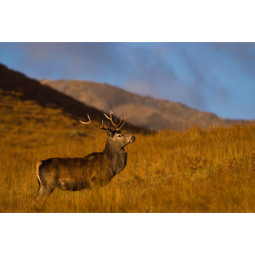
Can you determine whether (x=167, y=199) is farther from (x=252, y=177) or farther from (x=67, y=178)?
(x=252, y=177)

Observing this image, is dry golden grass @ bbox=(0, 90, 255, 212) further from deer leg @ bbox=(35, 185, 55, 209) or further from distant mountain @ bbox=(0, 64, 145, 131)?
distant mountain @ bbox=(0, 64, 145, 131)

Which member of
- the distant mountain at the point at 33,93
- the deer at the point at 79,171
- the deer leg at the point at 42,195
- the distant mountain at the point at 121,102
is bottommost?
the deer leg at the point at 42,195

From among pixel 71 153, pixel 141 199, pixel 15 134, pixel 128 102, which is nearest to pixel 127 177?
pixel 141 199

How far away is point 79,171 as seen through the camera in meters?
6.75

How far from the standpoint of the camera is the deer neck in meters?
7.40

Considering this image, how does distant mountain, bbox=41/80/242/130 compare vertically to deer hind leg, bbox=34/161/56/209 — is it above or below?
above

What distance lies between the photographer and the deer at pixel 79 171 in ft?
21.6

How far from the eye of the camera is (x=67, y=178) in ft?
21.9

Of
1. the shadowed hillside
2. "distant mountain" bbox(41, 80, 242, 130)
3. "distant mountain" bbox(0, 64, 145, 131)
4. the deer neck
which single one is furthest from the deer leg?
"distant mountain" bbox(41, 80, 242, 130)

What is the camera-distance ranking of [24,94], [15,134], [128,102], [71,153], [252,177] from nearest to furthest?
[252,177] → [71,153] → [15,134] → [24,94] → [128,102]

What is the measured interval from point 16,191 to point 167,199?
4365mm

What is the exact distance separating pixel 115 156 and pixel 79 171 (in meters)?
1.07

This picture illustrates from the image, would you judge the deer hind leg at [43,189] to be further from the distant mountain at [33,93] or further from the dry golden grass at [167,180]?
the distant mountain at [33,93]

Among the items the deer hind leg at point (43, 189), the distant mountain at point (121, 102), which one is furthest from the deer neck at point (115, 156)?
the distant mountain at point (121, 102)
